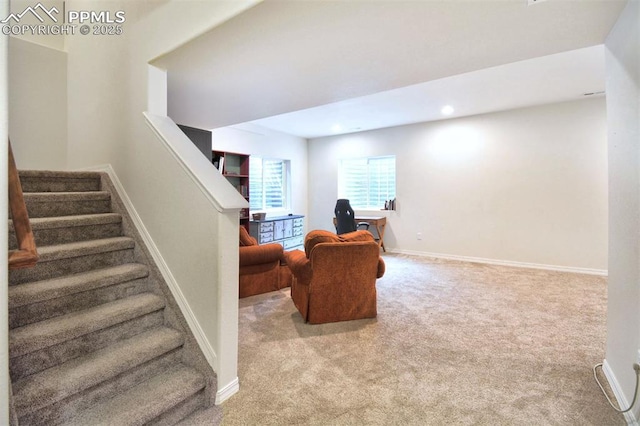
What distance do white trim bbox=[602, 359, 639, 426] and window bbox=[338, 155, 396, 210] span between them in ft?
14.5

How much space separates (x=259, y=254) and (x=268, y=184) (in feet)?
10.7

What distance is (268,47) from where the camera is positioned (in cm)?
195

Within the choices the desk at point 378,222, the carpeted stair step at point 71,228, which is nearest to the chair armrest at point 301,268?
the carpeted stair step at point 71,228

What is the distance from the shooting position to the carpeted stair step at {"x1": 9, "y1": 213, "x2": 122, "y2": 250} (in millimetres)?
1807

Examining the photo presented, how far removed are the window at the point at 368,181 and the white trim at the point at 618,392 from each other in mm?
4405

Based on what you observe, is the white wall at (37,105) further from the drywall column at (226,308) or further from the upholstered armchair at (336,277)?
the upholstered armchair at (336,277)

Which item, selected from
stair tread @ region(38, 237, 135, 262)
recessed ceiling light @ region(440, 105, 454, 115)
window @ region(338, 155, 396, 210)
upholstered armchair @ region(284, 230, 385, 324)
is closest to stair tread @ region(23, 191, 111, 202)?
stair tread @ region(38, 237, 135, 262)

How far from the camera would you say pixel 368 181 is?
640 centimetres

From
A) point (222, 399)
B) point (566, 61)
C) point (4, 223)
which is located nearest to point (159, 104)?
point (4, 223)

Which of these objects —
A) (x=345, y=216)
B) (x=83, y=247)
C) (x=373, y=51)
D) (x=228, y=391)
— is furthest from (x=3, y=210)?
(x=345, y=216)

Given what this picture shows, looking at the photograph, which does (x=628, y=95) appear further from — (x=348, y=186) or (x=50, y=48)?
(x=348, y=186)

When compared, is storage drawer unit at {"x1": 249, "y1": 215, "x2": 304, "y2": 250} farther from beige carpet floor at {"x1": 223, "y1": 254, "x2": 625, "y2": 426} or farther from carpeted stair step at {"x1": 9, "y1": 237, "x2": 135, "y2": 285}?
carpeted stair step at {"x1": 9, "y1": 237, "x2": 135, "y2": 285}

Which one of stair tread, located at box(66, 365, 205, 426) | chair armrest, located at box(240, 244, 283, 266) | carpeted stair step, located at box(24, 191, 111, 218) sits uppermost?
carpeted stair step, located at box(24, 191, 111, 218)

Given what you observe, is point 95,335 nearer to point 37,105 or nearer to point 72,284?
point 72,284
